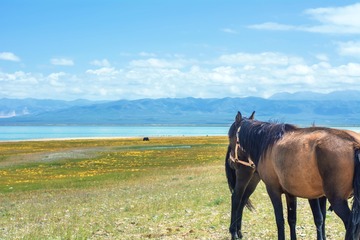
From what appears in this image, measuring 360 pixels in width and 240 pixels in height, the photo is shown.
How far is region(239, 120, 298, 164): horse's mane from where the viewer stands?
9672 millimetres

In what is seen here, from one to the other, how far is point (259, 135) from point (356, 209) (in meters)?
2.90

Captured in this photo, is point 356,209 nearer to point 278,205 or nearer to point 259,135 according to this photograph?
point 278,205

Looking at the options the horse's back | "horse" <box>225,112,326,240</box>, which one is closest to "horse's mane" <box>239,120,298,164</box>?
the horse's back

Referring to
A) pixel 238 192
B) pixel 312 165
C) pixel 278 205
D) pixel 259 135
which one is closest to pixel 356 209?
pixel 312 165

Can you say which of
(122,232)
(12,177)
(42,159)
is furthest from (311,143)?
(42,159)

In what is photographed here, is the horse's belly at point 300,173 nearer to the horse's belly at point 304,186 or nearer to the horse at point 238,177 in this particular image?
the horse's belly at point 304,186

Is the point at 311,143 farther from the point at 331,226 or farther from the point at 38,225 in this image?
the point at 38,225

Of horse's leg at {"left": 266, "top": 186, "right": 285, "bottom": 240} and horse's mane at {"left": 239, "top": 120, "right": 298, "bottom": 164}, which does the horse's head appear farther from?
horse's leg at {"left": 266, "top": 186, "right": 285, "bottom": 240}

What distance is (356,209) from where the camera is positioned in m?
7.94

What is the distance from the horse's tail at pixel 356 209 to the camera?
787 cm

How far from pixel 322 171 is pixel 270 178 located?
1.45m

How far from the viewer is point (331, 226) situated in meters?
13.3

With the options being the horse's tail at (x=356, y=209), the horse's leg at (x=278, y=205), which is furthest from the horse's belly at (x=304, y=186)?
the horse's tail at (x=356, y=209)

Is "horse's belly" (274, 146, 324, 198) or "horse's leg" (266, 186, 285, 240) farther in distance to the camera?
"horse's leg" (266, 186, 285, 240)
